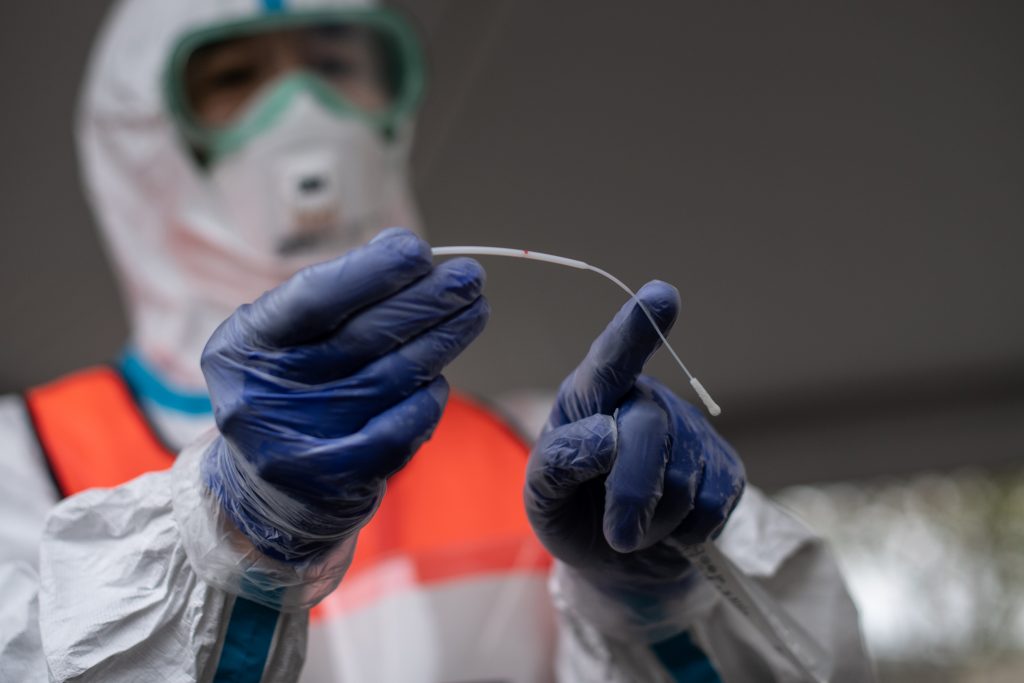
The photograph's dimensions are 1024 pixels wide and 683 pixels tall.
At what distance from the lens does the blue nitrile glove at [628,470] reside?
86cm

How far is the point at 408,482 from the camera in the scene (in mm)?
1352

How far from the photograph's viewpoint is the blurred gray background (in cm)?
206

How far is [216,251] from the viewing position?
151 cm

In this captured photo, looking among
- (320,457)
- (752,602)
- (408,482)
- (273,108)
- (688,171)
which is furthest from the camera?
(688,171)

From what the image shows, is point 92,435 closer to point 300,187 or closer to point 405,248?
point 300,187

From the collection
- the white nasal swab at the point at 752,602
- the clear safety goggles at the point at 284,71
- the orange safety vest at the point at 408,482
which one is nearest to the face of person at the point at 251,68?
the clear safety goggles at the point at 284,71

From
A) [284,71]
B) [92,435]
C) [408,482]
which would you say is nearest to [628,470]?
[408,482]

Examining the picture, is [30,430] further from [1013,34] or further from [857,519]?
[857,519]

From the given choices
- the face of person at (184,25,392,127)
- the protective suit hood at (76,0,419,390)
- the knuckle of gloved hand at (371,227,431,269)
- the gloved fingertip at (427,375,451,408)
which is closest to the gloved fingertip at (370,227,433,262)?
the knuckle of gloved hand at (371,227,431,269)

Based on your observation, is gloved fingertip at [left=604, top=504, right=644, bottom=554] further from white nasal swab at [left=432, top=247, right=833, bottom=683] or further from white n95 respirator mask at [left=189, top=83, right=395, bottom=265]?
white n95 respirator mask at [left=189, top=83, right=395, bottom=265]

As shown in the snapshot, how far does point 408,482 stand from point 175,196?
59 cm

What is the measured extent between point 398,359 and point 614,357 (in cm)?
18

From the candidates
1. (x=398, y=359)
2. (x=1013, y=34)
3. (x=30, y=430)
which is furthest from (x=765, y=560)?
(x=1013, y=34)

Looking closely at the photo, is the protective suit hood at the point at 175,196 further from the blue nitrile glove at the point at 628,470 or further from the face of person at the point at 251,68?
the blue nitrile glove at the point at 628,470
